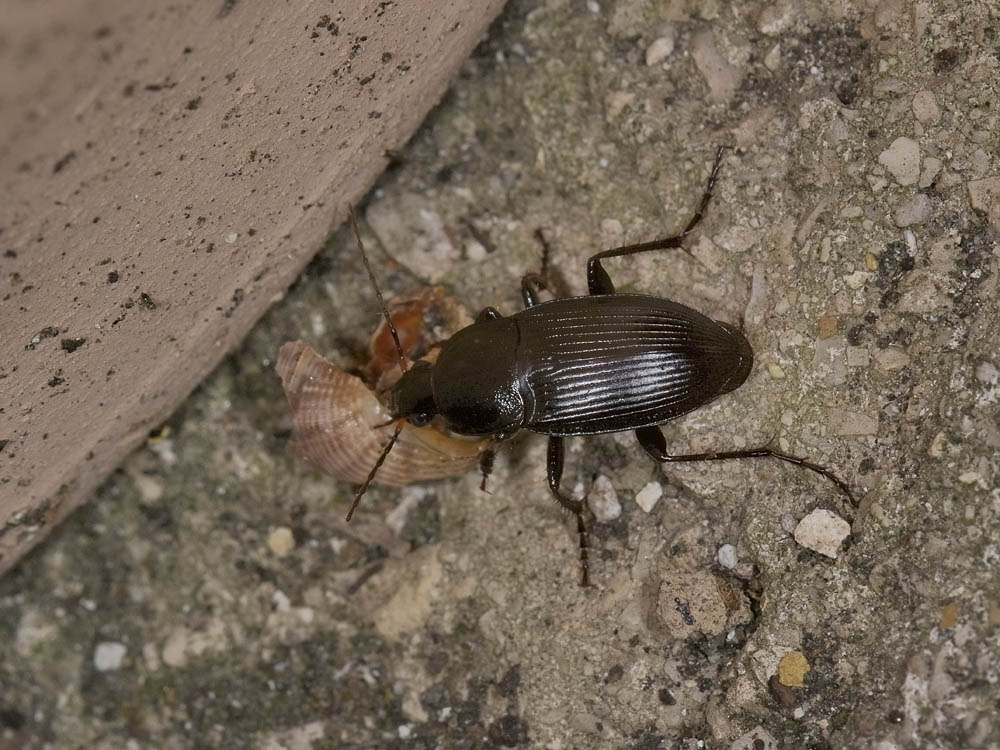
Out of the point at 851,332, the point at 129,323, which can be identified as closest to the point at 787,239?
the point at 851,332

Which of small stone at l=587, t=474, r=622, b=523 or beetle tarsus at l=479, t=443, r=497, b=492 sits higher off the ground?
beetle tarsus at l=479, t=443, r=497, b=492

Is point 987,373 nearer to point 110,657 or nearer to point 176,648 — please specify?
point 176,648

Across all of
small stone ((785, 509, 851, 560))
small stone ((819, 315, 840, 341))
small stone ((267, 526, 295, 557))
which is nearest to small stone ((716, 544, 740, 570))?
small stone ((785, 509, 851, 560))

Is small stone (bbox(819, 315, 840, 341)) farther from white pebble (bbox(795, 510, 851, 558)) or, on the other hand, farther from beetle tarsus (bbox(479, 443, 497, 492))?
beetle tarsus (bbox(479, 443, 497, 492))

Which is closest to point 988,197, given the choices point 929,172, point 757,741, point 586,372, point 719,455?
point 929,172

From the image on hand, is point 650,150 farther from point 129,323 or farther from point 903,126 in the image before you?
point 129,323

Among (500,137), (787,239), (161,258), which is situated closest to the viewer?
(161,258)
